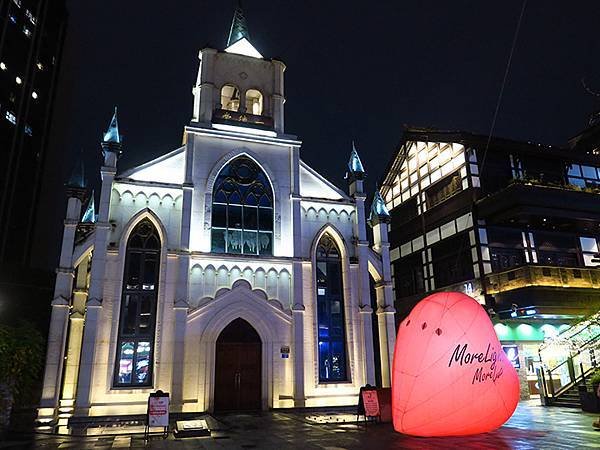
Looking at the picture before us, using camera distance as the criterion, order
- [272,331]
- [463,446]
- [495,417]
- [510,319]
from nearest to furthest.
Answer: [463,446], [495,417], [272,331], [510,319]

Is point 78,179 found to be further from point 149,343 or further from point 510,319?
point 510,319

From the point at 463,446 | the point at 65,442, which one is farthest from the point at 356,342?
the point at 65,442

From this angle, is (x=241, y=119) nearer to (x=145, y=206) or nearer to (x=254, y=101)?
(x=254, y=101)

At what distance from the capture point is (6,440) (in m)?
13.0

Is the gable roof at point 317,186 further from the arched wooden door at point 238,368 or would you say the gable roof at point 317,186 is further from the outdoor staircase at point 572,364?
the outdoor staircase at point 572,364

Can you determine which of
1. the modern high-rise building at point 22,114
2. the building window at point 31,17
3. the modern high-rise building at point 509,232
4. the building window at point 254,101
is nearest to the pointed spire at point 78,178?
the building window at point 254,101

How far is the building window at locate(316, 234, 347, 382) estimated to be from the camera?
842 inches

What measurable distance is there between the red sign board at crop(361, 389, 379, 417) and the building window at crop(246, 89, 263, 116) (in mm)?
16346

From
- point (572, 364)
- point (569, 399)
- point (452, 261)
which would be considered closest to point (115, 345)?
point (569, 399)

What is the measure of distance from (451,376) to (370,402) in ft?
15.9

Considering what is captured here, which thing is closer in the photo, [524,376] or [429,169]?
[524,376]

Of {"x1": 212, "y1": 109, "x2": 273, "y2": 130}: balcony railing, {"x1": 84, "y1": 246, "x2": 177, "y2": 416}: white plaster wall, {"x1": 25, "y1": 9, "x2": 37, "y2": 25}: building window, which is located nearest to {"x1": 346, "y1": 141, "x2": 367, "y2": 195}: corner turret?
{"x1": 212, "y1": 109, "x2": 273, "y2": 130}: balcony railing

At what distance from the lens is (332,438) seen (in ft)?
40.9

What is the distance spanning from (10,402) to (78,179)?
32.5 feet
